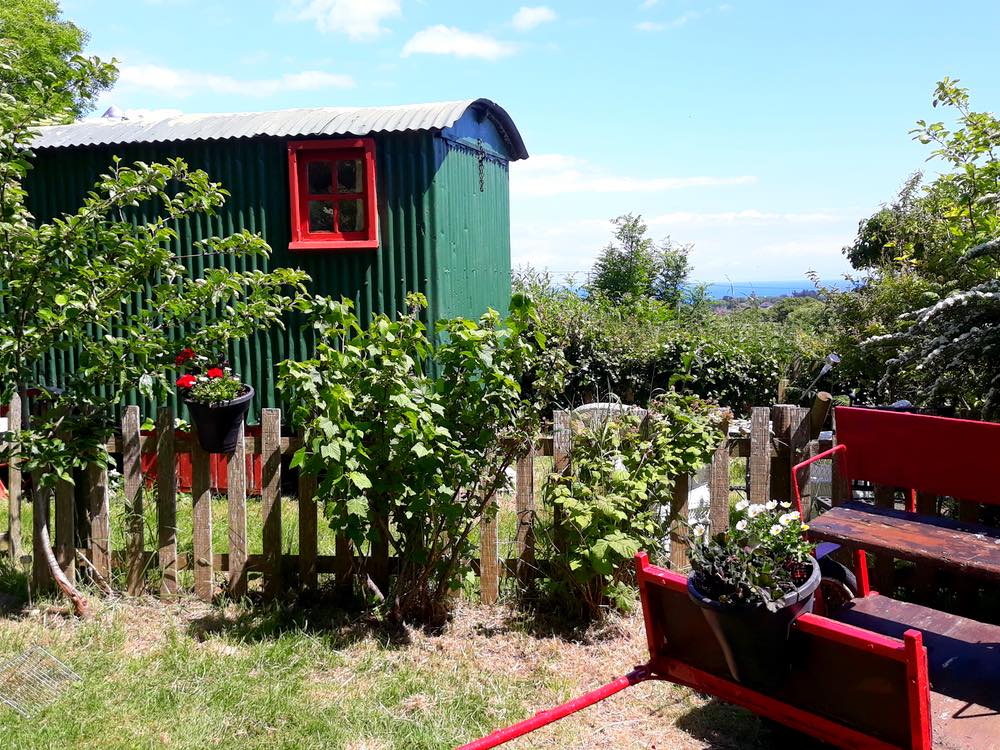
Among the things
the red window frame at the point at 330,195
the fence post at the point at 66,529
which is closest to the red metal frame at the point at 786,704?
the fence post at the point at 66,529

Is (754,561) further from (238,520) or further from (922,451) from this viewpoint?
(238,520)

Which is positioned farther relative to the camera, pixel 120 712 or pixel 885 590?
pixel 885 590

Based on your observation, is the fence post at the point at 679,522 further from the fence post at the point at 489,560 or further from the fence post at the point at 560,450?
the fence post at the point at 489,560

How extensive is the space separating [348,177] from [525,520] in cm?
464

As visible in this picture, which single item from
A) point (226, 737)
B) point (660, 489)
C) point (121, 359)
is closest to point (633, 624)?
point (660, 489)

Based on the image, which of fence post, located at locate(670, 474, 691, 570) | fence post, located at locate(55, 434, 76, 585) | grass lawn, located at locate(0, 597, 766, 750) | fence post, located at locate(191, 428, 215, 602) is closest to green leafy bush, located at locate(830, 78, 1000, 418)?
fence post, located at locate(670, 474, 691, 570)

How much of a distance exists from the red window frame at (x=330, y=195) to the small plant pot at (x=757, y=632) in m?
6.02

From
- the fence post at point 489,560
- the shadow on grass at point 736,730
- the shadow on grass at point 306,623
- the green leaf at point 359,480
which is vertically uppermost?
the green leaf at point 359,480

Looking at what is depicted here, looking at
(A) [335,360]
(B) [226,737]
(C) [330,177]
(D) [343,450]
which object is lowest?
(B) [226,737]

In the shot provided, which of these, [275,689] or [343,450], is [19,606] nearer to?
[275,689]

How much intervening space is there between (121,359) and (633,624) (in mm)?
3240

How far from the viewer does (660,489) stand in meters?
4.40

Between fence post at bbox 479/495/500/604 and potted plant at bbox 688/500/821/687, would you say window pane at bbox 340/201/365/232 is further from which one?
potted plant at bbox 688/500/821/687

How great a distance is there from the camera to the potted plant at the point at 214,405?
14.9 feet
